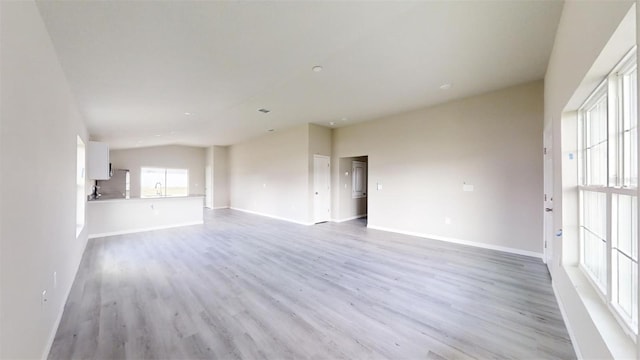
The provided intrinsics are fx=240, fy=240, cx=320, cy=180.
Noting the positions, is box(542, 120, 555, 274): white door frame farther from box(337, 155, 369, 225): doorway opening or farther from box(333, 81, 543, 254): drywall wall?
box(337, 155, 369, 225): doorway opening

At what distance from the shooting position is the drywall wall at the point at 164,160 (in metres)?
9.16

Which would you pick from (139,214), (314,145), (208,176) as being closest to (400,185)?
(314,145)

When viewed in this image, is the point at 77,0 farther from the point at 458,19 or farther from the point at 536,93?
the point at 536,93

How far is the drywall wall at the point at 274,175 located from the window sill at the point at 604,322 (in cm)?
539

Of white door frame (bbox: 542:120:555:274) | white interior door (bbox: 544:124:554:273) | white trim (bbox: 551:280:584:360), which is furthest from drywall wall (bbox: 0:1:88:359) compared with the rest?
white interior door (bbox: 544:124:554:273)

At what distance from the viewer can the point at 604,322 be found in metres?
1.37

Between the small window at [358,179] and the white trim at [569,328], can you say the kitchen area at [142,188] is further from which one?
the white trim at [569,328]

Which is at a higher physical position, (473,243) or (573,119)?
(573,119)

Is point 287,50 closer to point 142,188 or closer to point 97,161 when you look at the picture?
point 97,161

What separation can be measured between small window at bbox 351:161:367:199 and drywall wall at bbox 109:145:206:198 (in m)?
7.22

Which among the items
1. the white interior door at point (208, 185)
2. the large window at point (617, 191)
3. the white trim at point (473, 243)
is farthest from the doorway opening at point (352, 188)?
the white interior door at point (208, 185)

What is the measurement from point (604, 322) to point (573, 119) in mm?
1691

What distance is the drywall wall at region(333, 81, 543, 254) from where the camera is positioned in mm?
3881

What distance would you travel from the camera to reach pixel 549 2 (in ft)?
6.69
